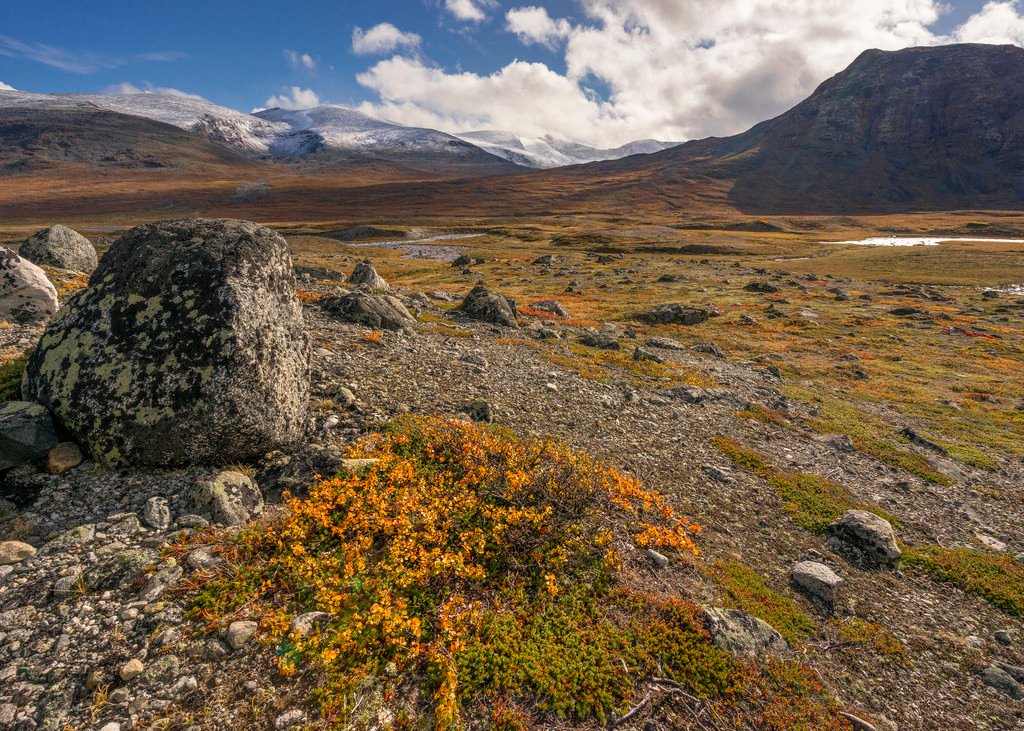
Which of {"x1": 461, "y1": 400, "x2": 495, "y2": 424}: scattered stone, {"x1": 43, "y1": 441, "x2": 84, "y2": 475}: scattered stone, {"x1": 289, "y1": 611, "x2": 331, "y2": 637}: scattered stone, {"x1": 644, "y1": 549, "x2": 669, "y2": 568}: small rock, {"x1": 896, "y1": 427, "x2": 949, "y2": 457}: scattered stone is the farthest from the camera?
{"x1": 896, "y1": 427, "x2": 949, "y2": 457}: scattered stone

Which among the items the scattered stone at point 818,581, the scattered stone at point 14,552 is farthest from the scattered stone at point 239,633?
the scattered stone at point 818,581

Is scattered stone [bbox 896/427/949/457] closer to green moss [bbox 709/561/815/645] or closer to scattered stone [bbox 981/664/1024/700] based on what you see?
scattered stone [bbox 981/664/1024/700]

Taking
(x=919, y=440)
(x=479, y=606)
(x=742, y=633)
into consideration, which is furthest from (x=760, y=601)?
(x=919, y=440)

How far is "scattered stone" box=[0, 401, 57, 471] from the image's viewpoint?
858 centimetres

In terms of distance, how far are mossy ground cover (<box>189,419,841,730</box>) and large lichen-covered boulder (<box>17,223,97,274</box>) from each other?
36123 millimetres

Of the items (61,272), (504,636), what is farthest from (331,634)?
(61,272)

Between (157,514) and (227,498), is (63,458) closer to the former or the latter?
(157,514)

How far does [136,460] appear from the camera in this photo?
9.12 metres

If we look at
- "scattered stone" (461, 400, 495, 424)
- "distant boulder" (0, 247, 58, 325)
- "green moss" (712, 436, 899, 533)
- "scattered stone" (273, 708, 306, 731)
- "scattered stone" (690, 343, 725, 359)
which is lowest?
"green moss" (712, 436, 899, 533)

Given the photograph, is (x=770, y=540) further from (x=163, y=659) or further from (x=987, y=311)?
(x=987, y=311)

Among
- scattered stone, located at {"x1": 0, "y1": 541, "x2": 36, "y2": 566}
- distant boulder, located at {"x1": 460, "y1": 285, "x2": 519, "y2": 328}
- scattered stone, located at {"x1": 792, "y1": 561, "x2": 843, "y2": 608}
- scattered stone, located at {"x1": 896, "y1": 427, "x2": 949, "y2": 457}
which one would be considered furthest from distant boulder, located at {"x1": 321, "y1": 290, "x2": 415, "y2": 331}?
scattered stone, located at {"x1": 896, "y1": 427, "x2": 949, "y2": 457}

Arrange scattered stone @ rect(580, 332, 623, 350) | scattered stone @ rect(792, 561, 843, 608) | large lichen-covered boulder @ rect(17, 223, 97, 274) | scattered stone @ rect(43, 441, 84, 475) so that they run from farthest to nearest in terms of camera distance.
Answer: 1. large lichen-covered boulder @ rect(17, 223, 97, 274)
2. scattered stone @ rect(580, 332, 623, 350)
3. scattered stone @ rect(792, 561, 843, 608)
4. scattered stone @ rect(43, 441, 84, 475)

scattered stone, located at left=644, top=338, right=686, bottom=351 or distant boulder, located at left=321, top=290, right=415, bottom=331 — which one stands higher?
distant boulder, located at left=321, top=290, right=415, bottom=331

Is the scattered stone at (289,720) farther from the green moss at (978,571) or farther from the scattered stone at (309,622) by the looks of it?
the green moss at (978,571)
